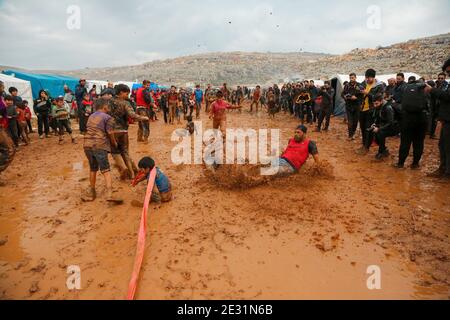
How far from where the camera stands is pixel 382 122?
21.1ft

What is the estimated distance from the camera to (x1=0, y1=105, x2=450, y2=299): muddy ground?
103 inches

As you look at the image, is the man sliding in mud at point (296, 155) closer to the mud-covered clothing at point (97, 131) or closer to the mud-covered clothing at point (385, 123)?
the mud-covered clothing at point (385, 123)

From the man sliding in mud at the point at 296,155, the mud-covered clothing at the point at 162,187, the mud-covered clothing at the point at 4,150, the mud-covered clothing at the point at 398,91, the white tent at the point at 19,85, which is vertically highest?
the white tent at the point at 19,85

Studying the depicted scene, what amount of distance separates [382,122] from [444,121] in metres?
1.57

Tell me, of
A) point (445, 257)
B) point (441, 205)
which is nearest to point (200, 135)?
point (441, 205)

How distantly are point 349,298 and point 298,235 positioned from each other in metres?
1.07

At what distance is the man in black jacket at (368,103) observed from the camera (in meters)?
6.77

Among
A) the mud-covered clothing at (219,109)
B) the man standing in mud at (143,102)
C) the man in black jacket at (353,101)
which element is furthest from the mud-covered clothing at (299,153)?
the man standing in mud at (143,102)

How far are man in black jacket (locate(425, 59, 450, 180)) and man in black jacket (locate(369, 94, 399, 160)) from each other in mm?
1110

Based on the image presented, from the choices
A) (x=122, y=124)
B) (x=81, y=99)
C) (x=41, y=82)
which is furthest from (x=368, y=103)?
(x=41, y=82)

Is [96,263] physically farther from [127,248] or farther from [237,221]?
[237,221]

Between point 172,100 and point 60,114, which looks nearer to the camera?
point 60,114

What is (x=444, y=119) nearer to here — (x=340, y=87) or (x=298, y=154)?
(x=298, y=154)

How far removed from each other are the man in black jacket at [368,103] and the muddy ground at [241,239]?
5.57ft
